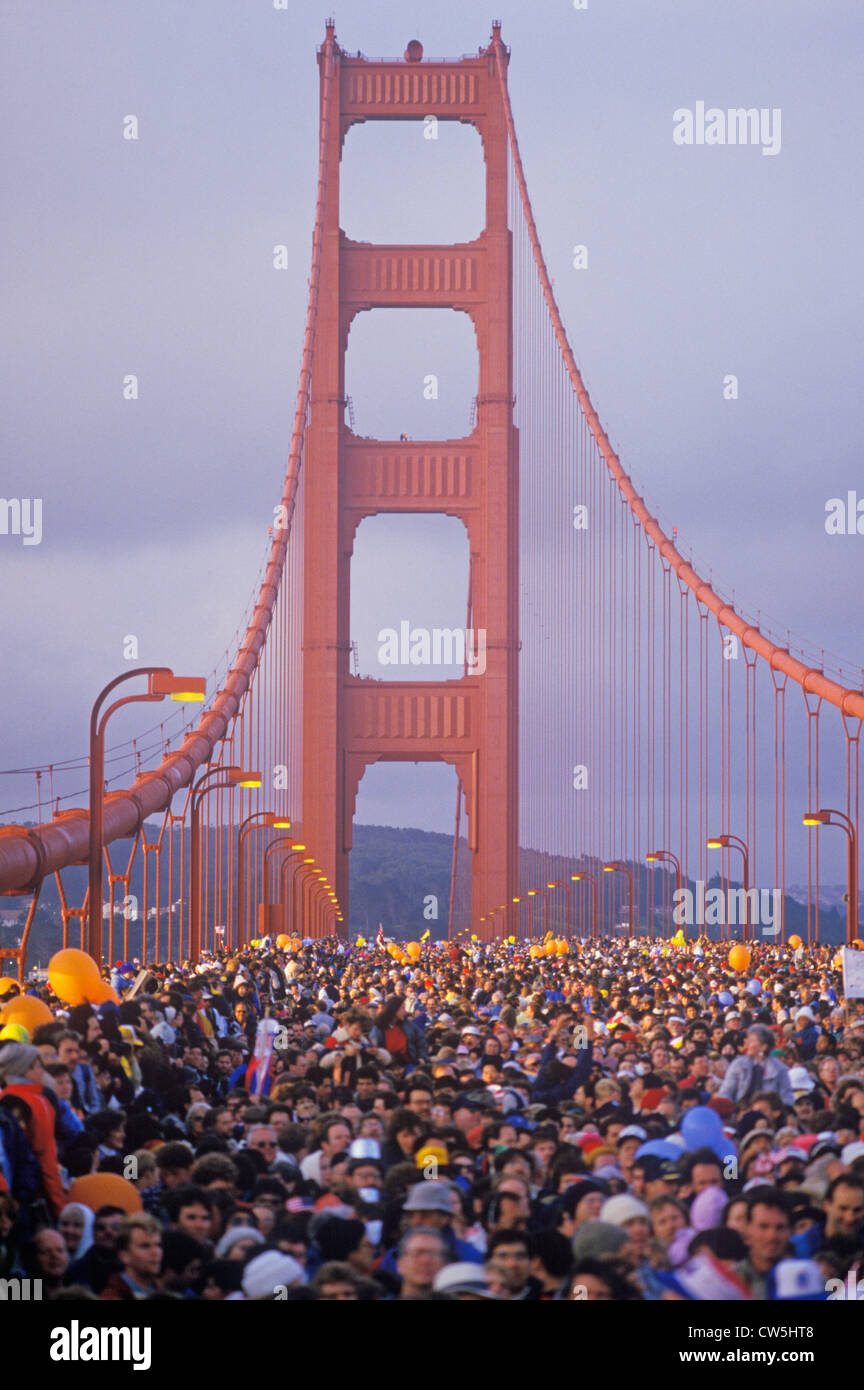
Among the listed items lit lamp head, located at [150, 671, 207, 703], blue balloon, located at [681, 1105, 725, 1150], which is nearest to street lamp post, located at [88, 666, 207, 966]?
lit lamp head, located at [150, 671, 207, 703]

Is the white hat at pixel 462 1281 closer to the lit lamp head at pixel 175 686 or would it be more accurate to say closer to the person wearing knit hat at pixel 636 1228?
the person wearing knit hat at pixel 636 1228

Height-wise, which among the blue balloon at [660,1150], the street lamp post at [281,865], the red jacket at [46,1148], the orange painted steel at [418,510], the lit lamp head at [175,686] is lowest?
the blue balloon at [660,1150]

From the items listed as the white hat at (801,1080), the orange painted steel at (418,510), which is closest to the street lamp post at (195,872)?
the white hat at (801,1080)

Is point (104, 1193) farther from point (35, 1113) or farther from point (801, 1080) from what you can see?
point (801, 1080)

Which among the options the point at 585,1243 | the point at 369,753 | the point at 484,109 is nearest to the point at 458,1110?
the point at 585,1243

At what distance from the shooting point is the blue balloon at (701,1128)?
10266mm

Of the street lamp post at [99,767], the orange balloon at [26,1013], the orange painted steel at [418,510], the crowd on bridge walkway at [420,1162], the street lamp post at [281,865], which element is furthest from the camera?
the orange painted steel at [418,510]

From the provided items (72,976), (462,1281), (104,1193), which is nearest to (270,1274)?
(462,1281)

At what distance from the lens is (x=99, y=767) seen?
2047cm

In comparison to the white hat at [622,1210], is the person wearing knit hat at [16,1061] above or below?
above

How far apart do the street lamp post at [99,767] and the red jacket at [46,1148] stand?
9959mm

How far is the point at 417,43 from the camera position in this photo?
75.5m

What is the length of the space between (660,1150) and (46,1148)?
2954 millimetres
